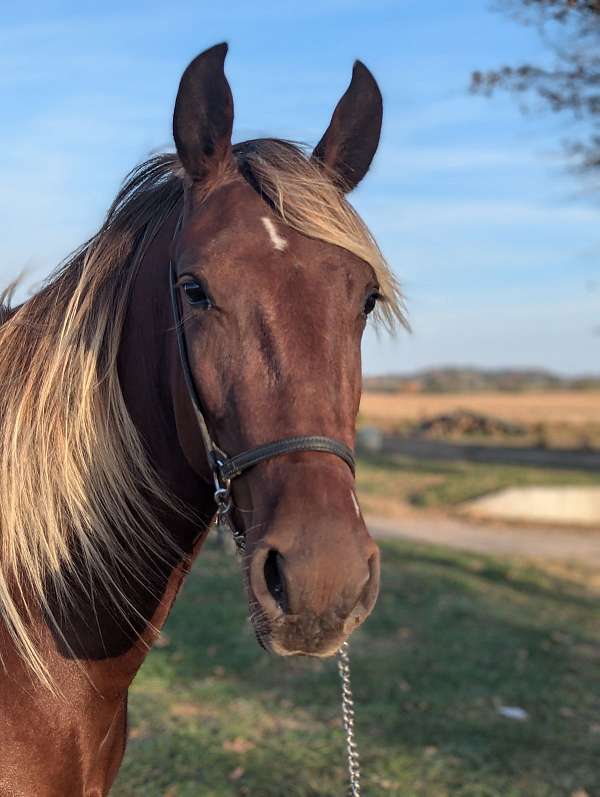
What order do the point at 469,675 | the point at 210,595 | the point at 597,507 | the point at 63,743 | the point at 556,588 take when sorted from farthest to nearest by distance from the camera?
1. the point at 597,507
2. the point at 556,588
3. the point at 210,595
4. the point at 469,675
5. the point at 63,743

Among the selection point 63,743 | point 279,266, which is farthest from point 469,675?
point 279,266

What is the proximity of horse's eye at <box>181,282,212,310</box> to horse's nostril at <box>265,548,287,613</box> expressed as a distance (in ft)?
1.99

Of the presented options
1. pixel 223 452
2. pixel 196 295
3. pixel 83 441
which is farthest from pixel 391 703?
pixel 196 295

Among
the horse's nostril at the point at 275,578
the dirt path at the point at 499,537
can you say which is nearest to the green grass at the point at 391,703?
the horse's nostril at the point at 275,578

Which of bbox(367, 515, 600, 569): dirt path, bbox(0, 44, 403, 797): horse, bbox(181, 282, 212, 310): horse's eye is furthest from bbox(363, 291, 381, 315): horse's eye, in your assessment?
bbox(367, 515, 600, 569): dirt path

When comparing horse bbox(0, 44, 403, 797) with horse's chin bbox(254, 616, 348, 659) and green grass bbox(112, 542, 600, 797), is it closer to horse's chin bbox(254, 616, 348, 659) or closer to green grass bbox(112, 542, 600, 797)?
horse's chin bbox(254, 616, 348, 659)

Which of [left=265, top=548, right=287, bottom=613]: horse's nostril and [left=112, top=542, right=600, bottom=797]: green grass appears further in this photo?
[left=112, top=542, right=600, bottom=797]: green grass

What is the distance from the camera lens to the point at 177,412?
2193 mm

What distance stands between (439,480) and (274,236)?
18.5 m

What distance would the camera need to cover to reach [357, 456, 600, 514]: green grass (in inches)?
703

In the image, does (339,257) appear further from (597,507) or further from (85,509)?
(597,507)

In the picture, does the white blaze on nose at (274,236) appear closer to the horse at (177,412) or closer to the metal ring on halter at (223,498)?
the horse at (177,412)

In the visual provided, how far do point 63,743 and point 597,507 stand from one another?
52.2ft

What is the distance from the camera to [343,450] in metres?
1.97
